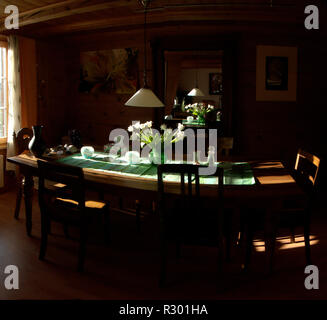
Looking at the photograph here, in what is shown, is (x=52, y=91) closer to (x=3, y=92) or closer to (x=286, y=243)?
(x=3, y=92)

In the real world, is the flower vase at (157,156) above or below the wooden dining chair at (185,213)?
above

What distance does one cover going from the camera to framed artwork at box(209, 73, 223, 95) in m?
4.65

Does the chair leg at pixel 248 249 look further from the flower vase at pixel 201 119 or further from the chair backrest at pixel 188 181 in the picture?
the flower vase at pixel 201 119

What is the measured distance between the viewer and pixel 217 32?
14.9 feet

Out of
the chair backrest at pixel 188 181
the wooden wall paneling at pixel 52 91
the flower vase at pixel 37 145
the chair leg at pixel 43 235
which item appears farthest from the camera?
the wooden wall paneling at pixel 52 91

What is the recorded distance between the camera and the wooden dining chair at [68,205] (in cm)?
267

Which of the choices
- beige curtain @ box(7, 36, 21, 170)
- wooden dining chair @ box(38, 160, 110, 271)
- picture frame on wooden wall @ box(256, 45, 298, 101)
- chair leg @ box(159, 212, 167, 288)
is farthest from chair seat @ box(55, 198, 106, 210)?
picture frame on wooden wall @ box(256, 45, 298, 101)

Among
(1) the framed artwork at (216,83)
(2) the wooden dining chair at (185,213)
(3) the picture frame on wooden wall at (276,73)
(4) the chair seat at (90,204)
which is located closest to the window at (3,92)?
(4) the chair seat at (90,204)

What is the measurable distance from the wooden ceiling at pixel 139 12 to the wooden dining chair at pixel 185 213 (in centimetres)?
175

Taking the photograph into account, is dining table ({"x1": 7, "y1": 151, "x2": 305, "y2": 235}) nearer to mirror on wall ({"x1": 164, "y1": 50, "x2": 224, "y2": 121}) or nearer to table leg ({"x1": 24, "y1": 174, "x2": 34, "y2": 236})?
table leg ({"x1": 24, "y1": 174, "x2": 34, "y2": 236})
